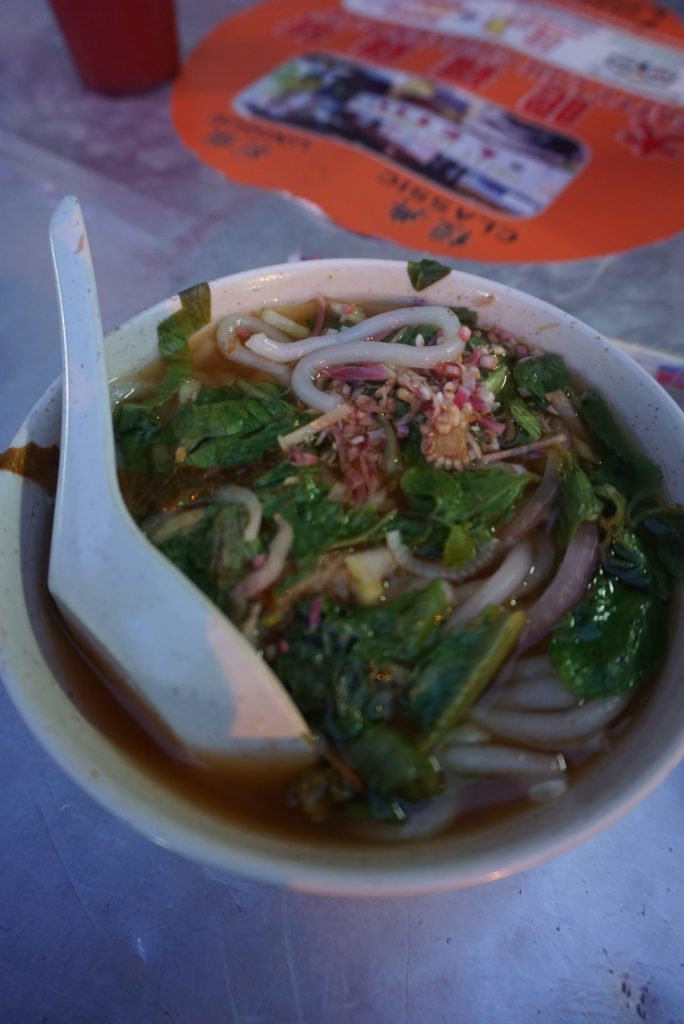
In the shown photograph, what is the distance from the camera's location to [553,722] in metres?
1.49

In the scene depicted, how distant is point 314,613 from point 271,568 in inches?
6.0

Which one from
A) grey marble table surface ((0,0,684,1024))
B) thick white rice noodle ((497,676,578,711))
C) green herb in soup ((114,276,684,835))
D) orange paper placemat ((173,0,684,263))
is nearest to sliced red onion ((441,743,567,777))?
green herb in soup ((114,276,684,835))

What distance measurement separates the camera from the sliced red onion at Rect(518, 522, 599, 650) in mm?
1597

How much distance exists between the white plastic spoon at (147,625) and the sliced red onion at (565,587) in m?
0.60

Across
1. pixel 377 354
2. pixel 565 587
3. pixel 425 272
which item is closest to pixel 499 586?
pixel 565 587

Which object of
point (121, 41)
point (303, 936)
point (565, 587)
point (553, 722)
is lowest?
point (303, 936)

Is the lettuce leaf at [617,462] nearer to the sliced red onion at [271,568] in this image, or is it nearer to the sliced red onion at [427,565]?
the sliced red onion at [427,565]

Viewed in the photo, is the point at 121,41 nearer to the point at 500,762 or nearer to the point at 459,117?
the point at 459,117

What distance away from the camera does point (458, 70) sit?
12.9ft

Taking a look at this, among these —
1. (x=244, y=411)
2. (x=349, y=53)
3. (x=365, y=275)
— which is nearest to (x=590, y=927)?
(x=244, y=411)

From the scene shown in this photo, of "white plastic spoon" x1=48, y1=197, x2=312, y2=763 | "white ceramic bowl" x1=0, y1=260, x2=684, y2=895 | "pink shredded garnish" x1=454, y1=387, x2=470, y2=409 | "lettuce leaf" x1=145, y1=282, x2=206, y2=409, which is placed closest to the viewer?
"white ceramic bowl" x1=0, y1=260, x2=684, y2=895

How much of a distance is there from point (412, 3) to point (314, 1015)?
5255mm

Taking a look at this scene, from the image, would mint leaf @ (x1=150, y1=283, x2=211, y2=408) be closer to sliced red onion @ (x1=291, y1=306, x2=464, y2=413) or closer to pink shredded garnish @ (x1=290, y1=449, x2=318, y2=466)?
sliced red onion @ (x1=291, y1=306, x2=464, y2=413)

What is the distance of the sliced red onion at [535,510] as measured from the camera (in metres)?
1.74
